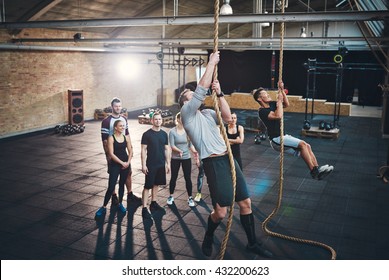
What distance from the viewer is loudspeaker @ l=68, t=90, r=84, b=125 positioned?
529 inches

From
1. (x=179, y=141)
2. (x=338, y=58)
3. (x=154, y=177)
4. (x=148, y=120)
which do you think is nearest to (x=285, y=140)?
(x=179, y=141)

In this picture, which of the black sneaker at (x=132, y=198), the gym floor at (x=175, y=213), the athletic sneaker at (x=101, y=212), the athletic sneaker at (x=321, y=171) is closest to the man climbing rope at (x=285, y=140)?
the athletic sneaker at (x=321, y=171)

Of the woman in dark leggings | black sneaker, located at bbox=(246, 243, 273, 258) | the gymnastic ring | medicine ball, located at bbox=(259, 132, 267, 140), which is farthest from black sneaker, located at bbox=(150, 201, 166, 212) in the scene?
the gymnastic ring

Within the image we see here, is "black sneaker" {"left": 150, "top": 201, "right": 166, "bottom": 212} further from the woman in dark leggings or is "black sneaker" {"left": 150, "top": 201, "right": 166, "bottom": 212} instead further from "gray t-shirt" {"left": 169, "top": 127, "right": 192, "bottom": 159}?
"gray t-shirt" {"left": 169, "top": 127, "right": 192, "bottom": 159}

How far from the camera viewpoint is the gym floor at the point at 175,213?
188 inches

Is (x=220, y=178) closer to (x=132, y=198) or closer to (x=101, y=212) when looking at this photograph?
(x=101, y=212)

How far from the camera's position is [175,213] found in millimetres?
6016

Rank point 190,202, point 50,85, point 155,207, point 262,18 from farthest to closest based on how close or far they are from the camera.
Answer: point 50,85 → point 190,202 → point 155,207 → point 262,18

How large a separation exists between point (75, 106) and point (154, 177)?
873 cm

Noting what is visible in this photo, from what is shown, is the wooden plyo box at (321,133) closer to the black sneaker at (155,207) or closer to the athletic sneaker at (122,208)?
the black sneaker at (155,207)

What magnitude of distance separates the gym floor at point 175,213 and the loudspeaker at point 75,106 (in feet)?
11.0

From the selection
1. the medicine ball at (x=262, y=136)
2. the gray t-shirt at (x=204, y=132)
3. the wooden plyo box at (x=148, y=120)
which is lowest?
the medicine ball at (x=262, y=136)

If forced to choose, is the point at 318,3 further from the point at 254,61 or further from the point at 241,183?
the point at 241,183

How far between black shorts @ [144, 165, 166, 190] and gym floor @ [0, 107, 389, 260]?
1.77 ft
